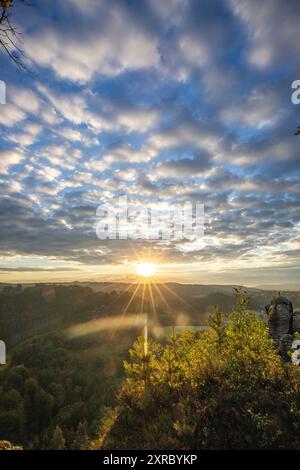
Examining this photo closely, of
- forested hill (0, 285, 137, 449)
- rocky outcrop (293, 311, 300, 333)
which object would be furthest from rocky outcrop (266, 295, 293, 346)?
forested hill (0, 285, 137, 449)

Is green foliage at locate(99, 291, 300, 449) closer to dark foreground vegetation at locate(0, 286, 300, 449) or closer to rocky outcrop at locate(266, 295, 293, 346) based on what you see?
dark foreground vegetation at locate(0, 286, 300, 449)

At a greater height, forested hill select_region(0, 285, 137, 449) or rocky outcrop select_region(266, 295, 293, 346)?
rocky outcrop select_region(266, 295, 293, 346)

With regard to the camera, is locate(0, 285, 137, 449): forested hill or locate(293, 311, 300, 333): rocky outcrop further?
locate(0, 285, 137, 449): forested hill

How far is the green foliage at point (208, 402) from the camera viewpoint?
33.6ft

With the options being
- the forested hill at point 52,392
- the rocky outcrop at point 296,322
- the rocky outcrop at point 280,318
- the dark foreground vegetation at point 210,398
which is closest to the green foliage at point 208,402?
the dark foreground vegetation at point 210,398

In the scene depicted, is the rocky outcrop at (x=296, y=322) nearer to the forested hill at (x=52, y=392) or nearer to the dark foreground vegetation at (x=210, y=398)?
the dark foreground vegetation at (x=210, y=398)

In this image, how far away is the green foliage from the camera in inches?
403

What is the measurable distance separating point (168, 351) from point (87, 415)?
101 m

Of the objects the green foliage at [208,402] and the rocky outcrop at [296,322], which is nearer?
the green foliage at [208,402]

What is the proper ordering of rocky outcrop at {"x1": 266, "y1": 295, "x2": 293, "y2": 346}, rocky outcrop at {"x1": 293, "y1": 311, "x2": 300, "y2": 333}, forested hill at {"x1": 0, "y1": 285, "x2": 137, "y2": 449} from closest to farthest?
rocky outcrop at {"x1": 266, "y1": 295, "x2": 293, "y2": 346} < rocky outcrop at {"x1": 293, "y1": 311, "x2": 300, "y2": 333} < forested hill at {"x1": 0, "y1": 285, "x2": 137, "y2": 449}

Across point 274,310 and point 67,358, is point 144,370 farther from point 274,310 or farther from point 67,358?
point 67,358

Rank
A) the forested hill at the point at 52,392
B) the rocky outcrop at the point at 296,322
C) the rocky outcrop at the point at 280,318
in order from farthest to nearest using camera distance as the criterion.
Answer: the forested hill at the point at 52,392 → the rocky outcrop at the point at 296,322 → the rocky outcrop at the point at 280,318

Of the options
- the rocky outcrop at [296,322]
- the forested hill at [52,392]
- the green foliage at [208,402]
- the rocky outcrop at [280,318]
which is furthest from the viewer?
the forested hill at [52,392]

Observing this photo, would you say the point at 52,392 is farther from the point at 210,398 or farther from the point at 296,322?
the point at 210,398
